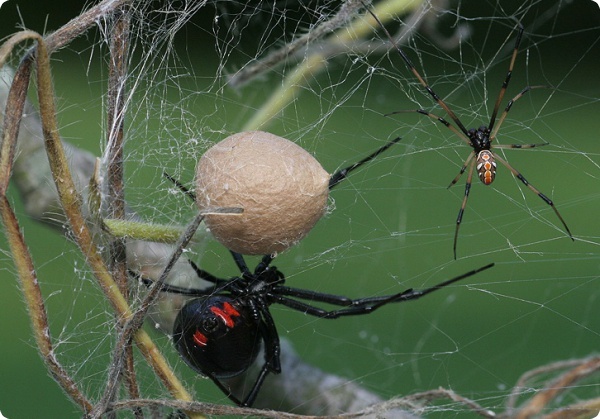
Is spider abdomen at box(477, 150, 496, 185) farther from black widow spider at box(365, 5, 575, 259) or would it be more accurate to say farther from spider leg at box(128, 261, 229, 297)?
spider leg at box(128, 261, 229, 297)

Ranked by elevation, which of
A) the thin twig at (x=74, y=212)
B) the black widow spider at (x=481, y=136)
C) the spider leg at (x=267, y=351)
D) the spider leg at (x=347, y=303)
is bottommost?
the spider leg at (x=267, y=351)

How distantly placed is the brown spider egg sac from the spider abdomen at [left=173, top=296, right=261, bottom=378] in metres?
0.14

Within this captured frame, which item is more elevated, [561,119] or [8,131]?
[561,119]

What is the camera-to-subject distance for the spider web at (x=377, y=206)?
66 centimetres

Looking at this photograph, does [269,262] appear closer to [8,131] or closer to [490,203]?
[8,131]

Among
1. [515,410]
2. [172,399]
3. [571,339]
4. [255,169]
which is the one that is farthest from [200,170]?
[571,339]

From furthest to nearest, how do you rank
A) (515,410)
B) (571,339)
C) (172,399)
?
(571,339) → (172,399) → (515,410)

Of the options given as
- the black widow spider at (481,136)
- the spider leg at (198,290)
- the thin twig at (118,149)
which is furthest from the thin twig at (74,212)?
the black widow spider at (481,136)

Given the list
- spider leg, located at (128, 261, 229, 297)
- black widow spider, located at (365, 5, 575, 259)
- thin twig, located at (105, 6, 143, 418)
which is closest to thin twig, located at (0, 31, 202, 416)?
thin twig, located at (105, 6, 143, 418)

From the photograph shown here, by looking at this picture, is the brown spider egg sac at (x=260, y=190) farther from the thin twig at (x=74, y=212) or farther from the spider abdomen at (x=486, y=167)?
the spider abdomen at (x=486, y=167)

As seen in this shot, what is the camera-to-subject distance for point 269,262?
30.5 inches

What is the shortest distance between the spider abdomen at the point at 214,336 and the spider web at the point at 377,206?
0.07 feet

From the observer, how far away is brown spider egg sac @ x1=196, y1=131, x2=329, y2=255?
54 cm

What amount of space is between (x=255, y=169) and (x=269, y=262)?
252 millimetres
